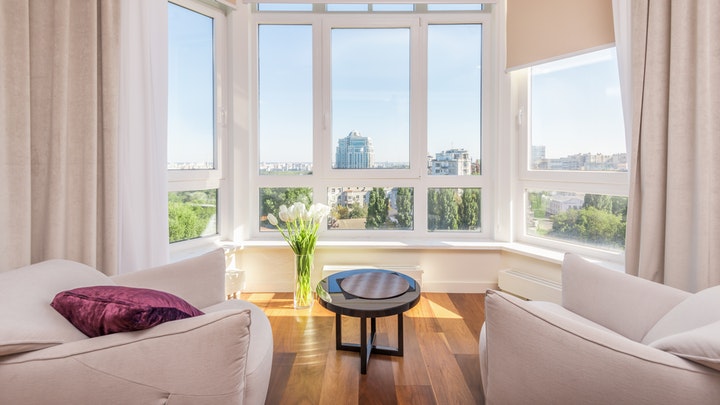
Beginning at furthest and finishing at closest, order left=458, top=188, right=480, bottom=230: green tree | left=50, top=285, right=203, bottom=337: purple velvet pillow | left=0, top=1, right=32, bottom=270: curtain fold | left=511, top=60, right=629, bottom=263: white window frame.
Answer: left=458, top=188, right=480, bottom=230: green tree < left=511, top=60, right=629, bottom=263: white window frame < left=0, top=1, right=32, bottom=270: curtain fold < left=50, top=285, right=203, bottom=337: purple velvet pillow

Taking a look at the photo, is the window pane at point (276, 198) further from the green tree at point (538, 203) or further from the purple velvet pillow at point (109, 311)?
the purple velvet pillow at point (109, 311)

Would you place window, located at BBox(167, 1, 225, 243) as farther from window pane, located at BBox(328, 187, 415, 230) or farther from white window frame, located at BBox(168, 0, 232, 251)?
window pane, located at BBox(328, 187, 415, 230)

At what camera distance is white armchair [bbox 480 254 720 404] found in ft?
3.23

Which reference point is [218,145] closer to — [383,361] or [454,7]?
[383,361]

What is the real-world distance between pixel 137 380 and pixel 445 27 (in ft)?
11.4

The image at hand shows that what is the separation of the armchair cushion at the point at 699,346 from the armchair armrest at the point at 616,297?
0.53 meters

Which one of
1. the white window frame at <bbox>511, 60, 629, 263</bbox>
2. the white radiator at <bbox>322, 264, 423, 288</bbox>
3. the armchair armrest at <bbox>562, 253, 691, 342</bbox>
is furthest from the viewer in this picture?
the white radiator at <bbox>322, 264, 423, 288</bbox>

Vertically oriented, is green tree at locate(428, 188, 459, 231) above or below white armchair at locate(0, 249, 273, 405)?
above

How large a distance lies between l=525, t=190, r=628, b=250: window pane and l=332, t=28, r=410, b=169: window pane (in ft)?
3.94

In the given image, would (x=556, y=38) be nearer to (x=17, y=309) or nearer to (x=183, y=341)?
(x=183, y=341)

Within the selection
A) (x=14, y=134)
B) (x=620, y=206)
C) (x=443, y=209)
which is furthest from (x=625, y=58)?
(x=14, y=134)

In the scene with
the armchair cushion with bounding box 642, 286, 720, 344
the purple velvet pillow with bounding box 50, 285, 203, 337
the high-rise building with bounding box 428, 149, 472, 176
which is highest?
the high-rise building with bounding box 428, 149, 472, 176

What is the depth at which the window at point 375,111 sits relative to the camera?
3.45m

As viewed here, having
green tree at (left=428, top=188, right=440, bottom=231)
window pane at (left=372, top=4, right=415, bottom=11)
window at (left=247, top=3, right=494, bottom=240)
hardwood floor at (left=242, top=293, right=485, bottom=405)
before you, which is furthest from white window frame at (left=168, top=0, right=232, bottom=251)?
green tree at (left=428, top=188, right=440, bottom=231)
